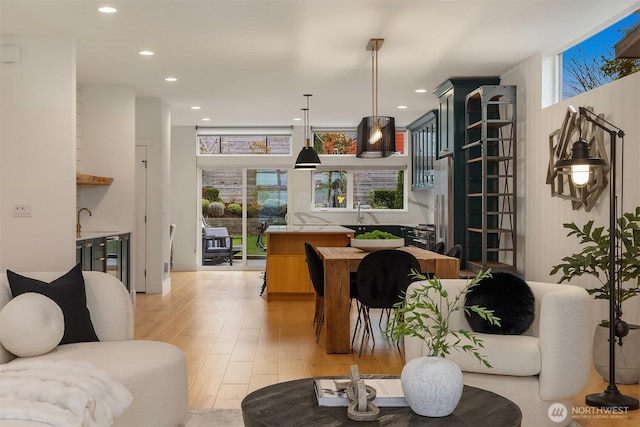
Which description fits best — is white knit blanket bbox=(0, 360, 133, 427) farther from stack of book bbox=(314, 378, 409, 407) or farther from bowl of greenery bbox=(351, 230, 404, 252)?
bowl of greenery bbox=(351, 230, 404, 252)

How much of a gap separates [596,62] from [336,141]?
668 cm

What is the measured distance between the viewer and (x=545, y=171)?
6.18 metres

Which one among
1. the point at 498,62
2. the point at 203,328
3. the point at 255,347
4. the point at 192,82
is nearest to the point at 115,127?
the point at 192,82

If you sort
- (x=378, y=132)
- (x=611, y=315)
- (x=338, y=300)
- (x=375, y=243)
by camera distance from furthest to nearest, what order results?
(x=378, y=132) → (x=375, y=243) → (x=338, y=300) → (x=611, y=315)

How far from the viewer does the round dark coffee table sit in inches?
83.6

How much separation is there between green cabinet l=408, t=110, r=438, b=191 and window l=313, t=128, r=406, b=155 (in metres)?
0.34

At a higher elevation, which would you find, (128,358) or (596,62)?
(596,62)

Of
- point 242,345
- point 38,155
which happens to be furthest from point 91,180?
point 242,345

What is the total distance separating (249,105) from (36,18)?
4468 mm

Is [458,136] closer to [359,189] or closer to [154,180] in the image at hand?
[154,180]

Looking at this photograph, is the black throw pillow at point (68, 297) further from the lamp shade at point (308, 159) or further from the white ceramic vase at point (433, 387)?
the lamp shade at point (308, 159)

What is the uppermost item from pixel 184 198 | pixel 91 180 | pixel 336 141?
pixel 336 141

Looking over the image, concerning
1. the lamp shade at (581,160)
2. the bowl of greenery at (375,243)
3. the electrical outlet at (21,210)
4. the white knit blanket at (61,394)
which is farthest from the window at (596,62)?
the electrical outlet at (21,210)

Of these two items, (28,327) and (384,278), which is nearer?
(28,327)
